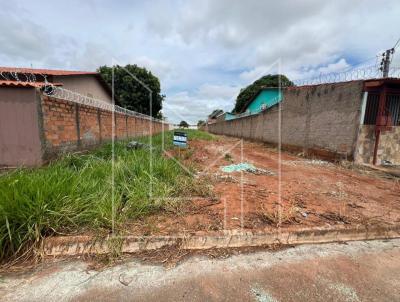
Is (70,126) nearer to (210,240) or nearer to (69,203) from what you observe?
(69,203)

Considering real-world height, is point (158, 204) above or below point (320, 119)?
below

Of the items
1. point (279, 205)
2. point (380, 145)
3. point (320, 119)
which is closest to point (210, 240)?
point (279, 205)

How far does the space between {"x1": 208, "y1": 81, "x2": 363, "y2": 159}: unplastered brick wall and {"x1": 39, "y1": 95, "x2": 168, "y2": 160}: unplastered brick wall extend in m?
7.94

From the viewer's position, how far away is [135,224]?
2.46m

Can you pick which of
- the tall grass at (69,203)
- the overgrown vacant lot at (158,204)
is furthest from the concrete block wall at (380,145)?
the tall grass at (69,203)

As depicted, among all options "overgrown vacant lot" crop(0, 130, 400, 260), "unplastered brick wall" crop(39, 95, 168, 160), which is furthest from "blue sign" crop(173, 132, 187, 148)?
"unplastered brick wall" crop(39, 95, 168, 160)

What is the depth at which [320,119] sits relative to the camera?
8188 mm

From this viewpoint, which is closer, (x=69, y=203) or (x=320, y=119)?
(x=69, y=203)

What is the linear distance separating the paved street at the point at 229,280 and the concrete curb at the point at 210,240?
0.17m

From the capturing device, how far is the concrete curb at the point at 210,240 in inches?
84.3

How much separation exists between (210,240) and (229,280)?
0.51m

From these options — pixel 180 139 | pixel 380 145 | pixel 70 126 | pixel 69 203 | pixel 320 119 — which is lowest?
pixel 69 203

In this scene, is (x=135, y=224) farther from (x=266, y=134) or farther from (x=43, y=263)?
(x=266, y=134)

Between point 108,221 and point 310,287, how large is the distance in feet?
6.80
